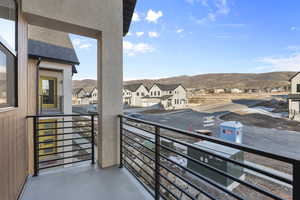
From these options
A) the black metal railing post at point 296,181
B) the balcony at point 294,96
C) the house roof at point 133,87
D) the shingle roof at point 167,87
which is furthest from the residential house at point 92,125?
the shingle roof at point 167,87

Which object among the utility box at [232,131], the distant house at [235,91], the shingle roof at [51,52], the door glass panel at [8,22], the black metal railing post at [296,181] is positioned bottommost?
the utility box at [232,131]

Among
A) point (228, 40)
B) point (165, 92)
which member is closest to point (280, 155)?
point (228, 40)

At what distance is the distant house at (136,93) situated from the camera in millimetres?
23322

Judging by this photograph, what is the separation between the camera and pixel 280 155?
2.10 ft

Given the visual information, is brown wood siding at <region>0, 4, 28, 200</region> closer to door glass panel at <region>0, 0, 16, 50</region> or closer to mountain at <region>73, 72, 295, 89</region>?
door glass panel at <region>0, 0, 16, 50</region>

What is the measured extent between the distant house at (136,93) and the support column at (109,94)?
20536 mm

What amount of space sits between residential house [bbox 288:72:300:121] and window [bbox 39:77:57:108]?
13.2 metres

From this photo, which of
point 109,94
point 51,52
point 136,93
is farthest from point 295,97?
point 136,93

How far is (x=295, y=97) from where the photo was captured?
9.72 m

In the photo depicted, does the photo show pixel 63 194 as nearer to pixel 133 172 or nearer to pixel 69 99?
pixel 133 172

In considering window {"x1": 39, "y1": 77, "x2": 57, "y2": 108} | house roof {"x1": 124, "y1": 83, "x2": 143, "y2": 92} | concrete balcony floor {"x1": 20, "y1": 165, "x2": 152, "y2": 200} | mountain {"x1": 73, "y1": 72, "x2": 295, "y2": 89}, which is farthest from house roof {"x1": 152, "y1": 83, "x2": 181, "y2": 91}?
concrete balcony floor {"x1": 20, "y1": 165, "x2": 152, "y2": 200}

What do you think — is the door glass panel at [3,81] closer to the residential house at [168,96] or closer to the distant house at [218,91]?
the distant house at [218,91]

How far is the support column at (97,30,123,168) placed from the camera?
7.38ft

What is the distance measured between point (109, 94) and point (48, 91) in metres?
4.50
